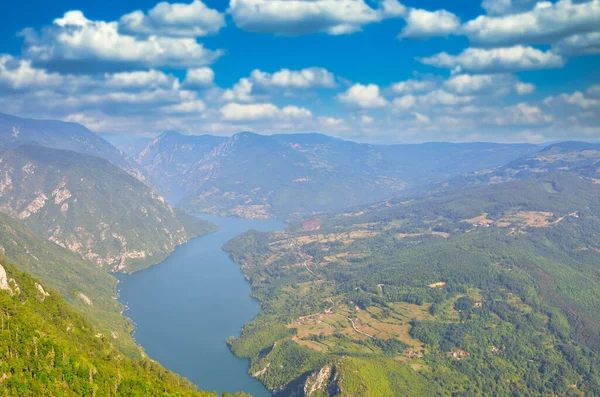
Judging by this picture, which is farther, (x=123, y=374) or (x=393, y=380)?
(x=393, y=380)

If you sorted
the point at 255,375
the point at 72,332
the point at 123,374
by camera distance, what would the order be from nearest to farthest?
the point at 123,374
the point at 72,332
the point at 255,375

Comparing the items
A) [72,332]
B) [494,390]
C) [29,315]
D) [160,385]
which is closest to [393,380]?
[494,390]

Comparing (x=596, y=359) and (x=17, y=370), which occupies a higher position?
(x=17, y=370)

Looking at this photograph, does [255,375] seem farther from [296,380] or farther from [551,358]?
[551,358]

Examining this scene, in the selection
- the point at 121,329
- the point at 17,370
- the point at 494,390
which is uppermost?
the point at 17,370

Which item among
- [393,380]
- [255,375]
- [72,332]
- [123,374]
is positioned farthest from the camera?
[255,375]

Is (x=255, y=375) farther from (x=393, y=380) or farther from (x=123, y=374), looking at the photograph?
(x=123, y=374)
